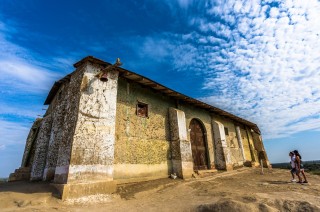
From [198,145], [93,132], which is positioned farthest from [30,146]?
[198,145]

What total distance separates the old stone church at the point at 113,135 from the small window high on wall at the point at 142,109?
0.05 m

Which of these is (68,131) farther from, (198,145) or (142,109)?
(198,145)

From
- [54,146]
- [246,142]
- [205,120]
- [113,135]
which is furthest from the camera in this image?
[246,142]

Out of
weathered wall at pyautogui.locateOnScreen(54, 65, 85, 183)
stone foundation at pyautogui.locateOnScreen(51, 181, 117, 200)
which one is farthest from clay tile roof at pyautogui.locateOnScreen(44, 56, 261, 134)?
stone foundation at pyautogui.locateOnScreen(51, 181, 117, 200)

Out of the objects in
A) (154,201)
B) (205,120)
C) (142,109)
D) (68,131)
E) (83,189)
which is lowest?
(154,201)

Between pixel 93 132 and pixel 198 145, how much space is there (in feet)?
22.0

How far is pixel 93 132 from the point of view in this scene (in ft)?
18.1

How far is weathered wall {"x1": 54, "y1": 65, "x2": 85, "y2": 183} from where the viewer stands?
5004 millimetres

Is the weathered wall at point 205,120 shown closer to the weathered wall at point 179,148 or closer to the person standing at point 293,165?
the weathered wall at point 179,148

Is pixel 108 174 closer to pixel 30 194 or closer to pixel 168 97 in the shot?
pixel 30 194

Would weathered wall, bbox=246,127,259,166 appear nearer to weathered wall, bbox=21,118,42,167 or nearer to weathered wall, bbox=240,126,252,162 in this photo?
weathered wall, bbox=240,126,252,162

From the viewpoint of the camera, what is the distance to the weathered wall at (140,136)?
6555mm

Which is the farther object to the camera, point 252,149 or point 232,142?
point 252,149

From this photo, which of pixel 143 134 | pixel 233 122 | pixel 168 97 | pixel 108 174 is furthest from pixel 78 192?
pixel 233 122
